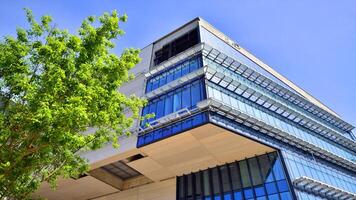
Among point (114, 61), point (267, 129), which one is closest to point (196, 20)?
point (267, 129)

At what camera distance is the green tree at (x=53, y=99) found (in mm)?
9125

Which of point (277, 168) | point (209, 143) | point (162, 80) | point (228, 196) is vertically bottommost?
point (228, 196)

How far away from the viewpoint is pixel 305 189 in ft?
74.4

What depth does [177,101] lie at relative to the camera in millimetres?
25828

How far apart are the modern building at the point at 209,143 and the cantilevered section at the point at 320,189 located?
0.27 ft

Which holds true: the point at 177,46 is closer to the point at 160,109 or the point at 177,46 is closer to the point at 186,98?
the point at 160,109

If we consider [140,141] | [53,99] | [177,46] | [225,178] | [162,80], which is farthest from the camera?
[177,46]

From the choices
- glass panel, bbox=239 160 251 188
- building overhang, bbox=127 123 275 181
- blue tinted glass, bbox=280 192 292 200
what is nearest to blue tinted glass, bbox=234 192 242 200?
glass panel, bbox=239 160 251 188

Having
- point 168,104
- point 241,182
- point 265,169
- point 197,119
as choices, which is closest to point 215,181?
point 241,182

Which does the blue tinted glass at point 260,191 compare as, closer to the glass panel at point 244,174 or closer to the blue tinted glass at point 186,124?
the glass panel at point 244,174

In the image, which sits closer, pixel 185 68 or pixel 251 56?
pixel 185 68

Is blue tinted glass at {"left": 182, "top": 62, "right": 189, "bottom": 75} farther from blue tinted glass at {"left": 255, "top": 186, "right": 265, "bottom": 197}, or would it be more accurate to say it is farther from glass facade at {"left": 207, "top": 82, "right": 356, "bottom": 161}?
blue tinted glass at {"left": 255, "top": 186, "right": 265, "bottom": 197}

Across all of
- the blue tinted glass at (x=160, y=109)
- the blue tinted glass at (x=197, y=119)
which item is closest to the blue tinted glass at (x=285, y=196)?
the blue tinted glass at (x=197, y=119)

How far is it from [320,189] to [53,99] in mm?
22830
